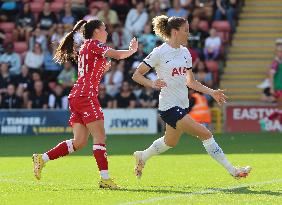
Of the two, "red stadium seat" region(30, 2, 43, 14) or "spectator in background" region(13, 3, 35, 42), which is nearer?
"spectator in background" region(13, 3, 35, 42)

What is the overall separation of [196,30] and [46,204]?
52.8ft

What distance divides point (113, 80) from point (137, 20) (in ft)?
6.99

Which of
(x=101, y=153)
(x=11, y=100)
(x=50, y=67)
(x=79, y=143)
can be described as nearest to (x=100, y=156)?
(x=101, y=153)

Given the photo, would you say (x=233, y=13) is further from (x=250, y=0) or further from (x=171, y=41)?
(x=171, y=41)

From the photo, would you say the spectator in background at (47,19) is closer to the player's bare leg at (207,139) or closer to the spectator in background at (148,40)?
the spectator in background at (148,40)

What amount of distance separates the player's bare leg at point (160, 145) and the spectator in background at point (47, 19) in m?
14.4

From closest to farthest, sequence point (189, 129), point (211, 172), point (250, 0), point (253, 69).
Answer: point (189, 129), point (211, 172), point (253, 69), point (250, 0)

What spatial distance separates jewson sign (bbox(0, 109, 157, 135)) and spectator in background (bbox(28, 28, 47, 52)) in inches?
112

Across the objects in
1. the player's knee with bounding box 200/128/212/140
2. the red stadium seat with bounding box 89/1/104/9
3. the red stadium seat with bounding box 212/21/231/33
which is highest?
the red stadium seat with bounding box 89/1/104/9

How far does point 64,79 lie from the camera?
989 inches

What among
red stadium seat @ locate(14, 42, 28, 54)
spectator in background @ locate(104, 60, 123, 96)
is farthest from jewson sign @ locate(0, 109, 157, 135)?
red stadium seat @ locate(14, 42, 28, 54)

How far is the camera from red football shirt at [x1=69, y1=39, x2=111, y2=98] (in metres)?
11.6

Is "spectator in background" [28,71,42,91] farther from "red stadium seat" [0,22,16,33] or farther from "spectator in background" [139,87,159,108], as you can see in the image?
"spectator in background" [139,87,159,108]

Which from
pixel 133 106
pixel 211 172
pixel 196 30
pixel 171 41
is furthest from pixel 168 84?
pixel 196 30
